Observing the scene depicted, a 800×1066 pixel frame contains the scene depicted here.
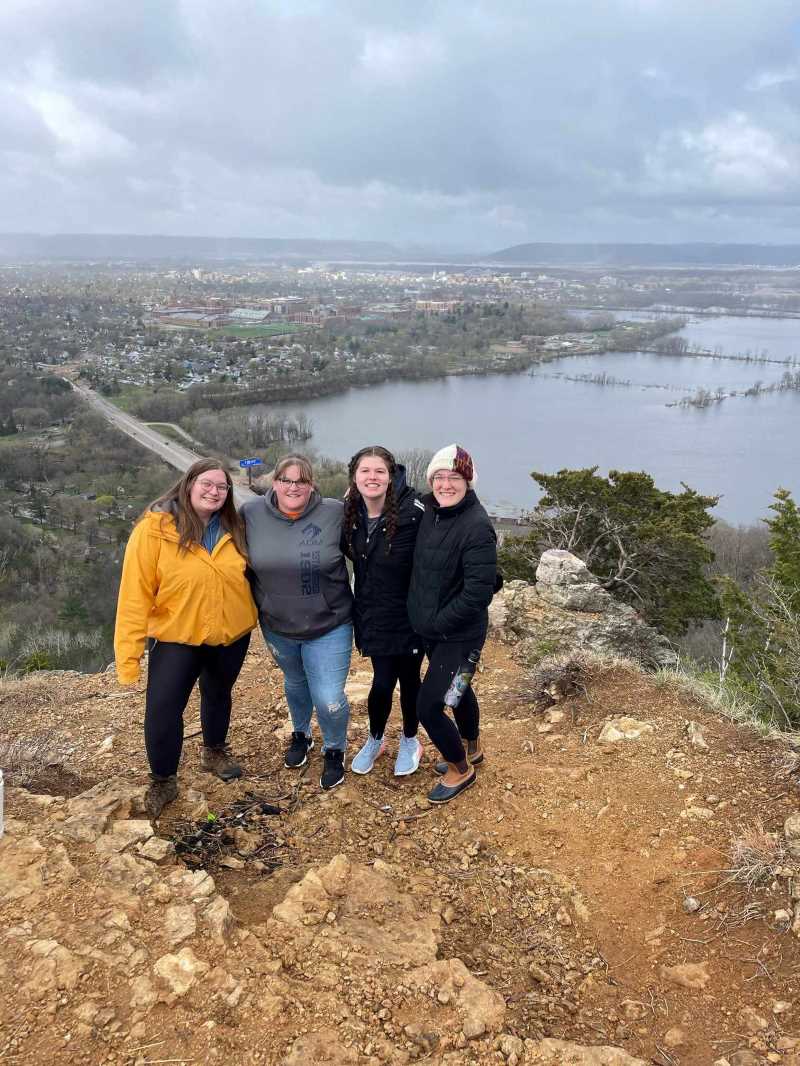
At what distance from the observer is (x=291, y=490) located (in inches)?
98.3

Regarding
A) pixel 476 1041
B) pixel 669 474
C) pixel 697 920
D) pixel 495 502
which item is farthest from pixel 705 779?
pixel 669 474

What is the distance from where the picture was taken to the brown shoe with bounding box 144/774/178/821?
2.55m

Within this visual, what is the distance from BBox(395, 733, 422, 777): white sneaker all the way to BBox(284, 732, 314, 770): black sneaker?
0.39m

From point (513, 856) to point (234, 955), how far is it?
1.02 metres

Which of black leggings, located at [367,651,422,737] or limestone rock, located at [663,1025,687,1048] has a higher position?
black leggings, located at [367,651,422,737]

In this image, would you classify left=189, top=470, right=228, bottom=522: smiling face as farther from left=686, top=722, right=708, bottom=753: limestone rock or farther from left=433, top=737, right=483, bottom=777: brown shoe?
left=686, top=722, right=708, bottom=753: limestone rock

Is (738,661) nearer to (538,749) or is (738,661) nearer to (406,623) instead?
(538,749)

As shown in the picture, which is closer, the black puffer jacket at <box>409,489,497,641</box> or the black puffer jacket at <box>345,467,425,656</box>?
the black puffer jacket at <box>409,489,497,641</box>

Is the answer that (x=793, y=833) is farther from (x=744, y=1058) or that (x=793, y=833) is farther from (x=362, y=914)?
(x=362, y=914)

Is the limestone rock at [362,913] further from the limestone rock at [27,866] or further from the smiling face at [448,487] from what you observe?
the smiling face at [448,487]

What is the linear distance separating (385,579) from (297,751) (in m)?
0.97

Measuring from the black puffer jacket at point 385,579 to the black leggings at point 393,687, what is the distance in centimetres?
7

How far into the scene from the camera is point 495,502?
95.3 ft

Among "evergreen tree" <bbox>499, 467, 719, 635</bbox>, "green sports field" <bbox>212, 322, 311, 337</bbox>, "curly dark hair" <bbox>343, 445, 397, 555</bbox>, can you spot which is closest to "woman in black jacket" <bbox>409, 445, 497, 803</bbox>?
"curly dark hair" <bbox>343, 445, 397, 555</bbox>
